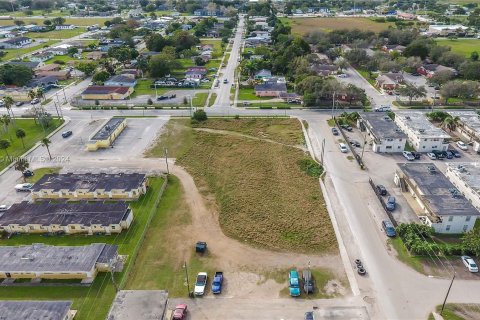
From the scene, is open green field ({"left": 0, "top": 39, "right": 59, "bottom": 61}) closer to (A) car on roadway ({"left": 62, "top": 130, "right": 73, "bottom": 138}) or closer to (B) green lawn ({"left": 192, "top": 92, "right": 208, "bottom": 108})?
(A) car on roadway ({"left": 62, "top": 130, "right": 73, "bottom": 138})

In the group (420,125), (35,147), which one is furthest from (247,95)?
(35,147)

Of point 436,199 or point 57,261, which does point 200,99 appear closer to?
point 57,261

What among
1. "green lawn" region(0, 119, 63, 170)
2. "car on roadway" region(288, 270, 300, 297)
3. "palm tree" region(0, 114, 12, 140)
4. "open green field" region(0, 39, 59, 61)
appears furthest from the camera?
"open green field" region(0, 39, 59, 61)

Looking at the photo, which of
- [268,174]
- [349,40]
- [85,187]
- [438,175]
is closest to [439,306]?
[438,175]

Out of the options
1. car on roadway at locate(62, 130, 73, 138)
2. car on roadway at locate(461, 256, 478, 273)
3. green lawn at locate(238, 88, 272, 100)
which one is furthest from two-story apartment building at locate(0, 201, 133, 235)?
green lawn at locate(238, 88, 272, 100)

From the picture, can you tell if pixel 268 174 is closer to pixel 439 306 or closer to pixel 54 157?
pixel 439 306

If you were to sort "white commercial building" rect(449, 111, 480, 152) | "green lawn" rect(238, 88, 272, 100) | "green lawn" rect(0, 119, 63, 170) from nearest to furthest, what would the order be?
"white commercial building" rect(449, 111, 480, 152), "green lawn" rect(0, 119, 63, 170), "green lawn" rect(238, 88, 272, 100)

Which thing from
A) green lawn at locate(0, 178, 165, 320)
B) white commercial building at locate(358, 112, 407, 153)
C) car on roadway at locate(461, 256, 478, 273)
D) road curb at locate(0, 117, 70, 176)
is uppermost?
white commercial building at locate(358, 112, 407, 153)
